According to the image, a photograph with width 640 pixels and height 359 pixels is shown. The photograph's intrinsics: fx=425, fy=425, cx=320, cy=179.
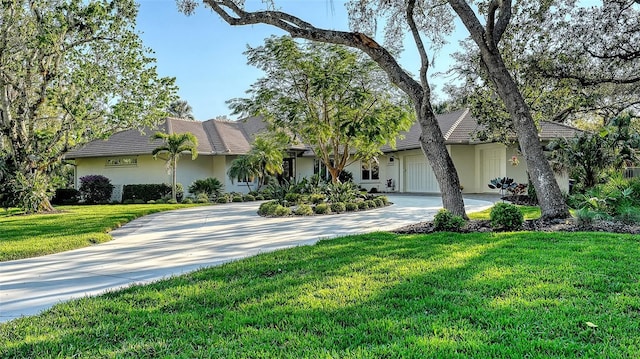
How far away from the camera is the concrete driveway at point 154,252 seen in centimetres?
479

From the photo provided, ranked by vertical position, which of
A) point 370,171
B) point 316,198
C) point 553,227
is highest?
point 370,171

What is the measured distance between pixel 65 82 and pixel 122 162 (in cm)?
978

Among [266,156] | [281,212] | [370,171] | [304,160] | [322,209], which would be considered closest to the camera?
[281,212]

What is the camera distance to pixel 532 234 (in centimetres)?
720

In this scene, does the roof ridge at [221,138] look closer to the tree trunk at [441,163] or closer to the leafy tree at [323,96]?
the leafy tree at [323,96]

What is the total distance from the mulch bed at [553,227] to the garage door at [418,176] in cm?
1443

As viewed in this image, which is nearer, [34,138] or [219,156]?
[34,138]

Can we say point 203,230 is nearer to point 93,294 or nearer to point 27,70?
point 93,294

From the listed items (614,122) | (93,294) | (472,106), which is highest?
(472,106)

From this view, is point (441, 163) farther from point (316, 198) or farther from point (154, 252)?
point (316, 198)

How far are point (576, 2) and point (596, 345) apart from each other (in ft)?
38.9

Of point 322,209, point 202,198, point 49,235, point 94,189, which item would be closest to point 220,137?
point 202,198

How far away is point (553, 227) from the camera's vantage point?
7.93 meters

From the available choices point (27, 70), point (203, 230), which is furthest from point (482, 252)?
point (27, 70)
